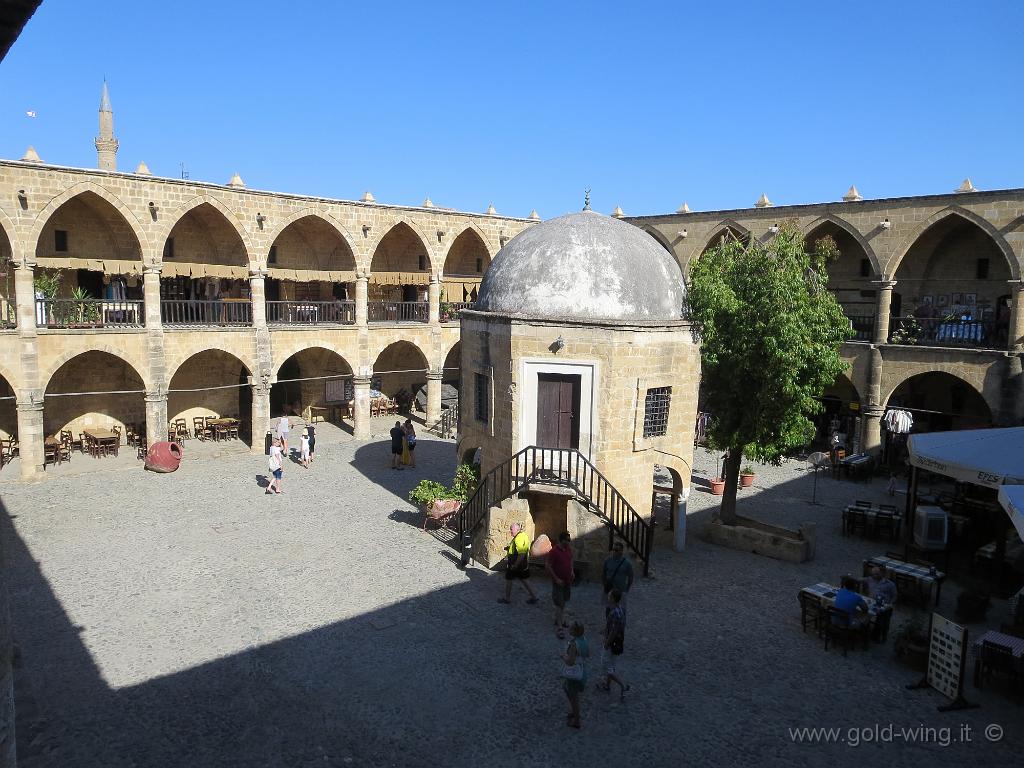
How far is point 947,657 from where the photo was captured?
28.1ft

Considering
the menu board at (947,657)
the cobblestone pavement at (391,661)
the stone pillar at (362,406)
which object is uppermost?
the stone pillar at (362,406)

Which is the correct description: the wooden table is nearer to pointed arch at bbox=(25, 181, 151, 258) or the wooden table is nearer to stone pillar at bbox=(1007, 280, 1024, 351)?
pointed arch at bbox=(25, 181, 151, 258)

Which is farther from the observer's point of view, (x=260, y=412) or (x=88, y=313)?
(x=260, y=412)

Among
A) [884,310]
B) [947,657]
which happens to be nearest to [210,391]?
[884,310]

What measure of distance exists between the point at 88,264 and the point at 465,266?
14.5m

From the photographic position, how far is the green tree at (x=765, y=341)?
12.8 metres

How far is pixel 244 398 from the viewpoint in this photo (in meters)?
25.4

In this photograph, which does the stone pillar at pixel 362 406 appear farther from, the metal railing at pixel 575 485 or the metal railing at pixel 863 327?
the metal railing at pixel 863 327

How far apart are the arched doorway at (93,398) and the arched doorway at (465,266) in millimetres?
12012

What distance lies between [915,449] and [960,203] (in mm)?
10681

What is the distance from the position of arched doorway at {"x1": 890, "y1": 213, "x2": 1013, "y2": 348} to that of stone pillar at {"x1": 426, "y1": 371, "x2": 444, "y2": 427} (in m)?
15.0

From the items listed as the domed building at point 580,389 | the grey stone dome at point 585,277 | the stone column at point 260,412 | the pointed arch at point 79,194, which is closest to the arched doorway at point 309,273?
the stone column at point 260,412

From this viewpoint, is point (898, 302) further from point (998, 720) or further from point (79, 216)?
point (79, 216)

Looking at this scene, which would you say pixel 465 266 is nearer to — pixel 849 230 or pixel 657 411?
pixel 849 230
